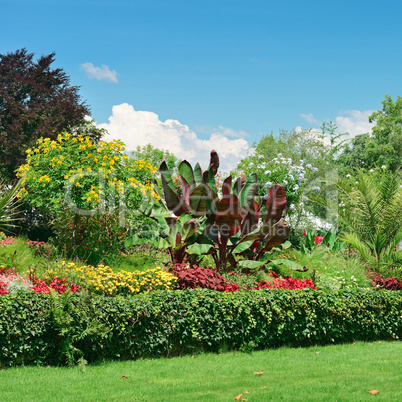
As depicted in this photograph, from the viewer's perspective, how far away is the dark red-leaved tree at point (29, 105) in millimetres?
19359

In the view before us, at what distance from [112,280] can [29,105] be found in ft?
49.4

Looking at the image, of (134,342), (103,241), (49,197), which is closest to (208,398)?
(134,342)

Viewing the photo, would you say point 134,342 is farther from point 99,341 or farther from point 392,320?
point 392,320

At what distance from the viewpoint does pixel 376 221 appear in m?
11.6

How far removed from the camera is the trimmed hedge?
6340 millimetres

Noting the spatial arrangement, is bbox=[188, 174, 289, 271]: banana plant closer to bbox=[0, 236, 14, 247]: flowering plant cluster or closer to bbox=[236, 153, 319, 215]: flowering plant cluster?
bbox=[0, 236, 14, 247]: flowering plant cluster

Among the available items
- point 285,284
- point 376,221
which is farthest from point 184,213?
point 376,221

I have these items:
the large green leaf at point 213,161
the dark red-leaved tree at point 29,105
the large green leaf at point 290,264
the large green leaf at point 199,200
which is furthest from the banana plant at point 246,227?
the dark red-leaved tree at point 29,105

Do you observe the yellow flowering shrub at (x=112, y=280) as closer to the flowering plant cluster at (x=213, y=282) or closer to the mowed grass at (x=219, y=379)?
the flowering plant cluster at (x=213, y=282)

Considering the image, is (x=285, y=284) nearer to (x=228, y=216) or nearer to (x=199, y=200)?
(x=228, y=216)

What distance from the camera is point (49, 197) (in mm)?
12867

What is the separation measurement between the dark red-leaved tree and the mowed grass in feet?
45.7

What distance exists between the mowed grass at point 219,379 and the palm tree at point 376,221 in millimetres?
4235

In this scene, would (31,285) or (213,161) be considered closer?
(31,285)
